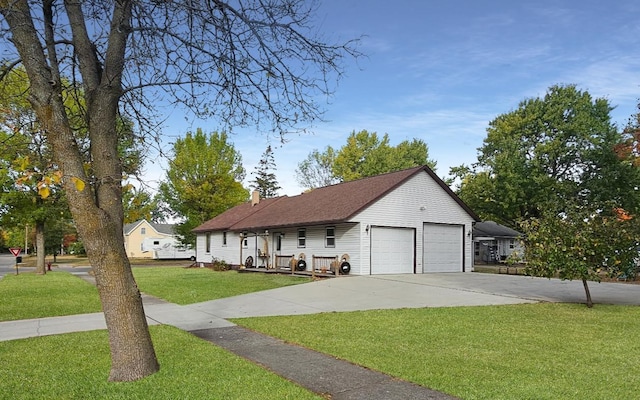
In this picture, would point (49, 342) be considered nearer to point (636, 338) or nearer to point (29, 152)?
point (29, 152)

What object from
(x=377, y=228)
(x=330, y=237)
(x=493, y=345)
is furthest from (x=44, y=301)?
A: (x=377, y=228)

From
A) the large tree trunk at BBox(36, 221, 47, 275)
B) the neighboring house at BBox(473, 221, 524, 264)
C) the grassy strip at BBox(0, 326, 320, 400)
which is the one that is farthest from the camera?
the neighboring house at BBox(473, 221, 524, 264)

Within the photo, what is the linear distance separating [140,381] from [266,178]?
7347 centimetres

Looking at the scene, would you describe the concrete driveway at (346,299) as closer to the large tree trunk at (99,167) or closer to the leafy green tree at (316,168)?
the large tree trunk at (99,167)

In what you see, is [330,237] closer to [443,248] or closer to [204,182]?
[443,248]

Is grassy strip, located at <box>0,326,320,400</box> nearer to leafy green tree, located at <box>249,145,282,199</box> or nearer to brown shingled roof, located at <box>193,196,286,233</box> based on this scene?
brown shingled roof, located at <box>193,196,286,233</box>

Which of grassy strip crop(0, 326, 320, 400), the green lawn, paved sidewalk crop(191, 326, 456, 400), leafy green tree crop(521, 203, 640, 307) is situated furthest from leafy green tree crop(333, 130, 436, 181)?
grassy strip crop(0, 326, 320, 400)

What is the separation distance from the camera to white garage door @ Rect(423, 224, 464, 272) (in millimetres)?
25125

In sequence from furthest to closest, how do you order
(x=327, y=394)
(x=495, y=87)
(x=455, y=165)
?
(x=455, y=165)
(x=495, y=87)
(x=327, y=394)

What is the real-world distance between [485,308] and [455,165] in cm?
2935

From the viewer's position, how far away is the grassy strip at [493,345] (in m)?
5.69

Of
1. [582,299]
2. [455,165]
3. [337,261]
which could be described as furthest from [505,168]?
[582,299]

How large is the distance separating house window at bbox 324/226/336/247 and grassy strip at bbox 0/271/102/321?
1074 centimetres

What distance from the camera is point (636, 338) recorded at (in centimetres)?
863
